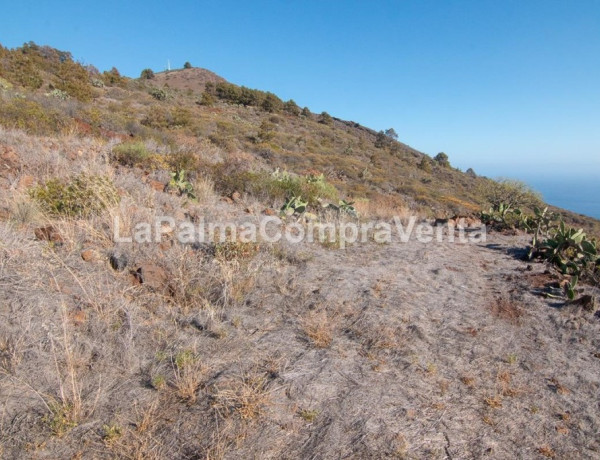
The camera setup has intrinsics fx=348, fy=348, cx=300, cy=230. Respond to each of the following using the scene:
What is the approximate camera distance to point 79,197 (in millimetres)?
4223

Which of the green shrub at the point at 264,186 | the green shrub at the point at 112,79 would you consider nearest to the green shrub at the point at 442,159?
the green shrub at the point at 112,79

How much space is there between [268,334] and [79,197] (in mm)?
3082

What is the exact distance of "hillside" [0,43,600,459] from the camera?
189 cm

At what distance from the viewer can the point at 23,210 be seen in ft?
13.1

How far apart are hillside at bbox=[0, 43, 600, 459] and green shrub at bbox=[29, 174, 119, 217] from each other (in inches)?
0.9

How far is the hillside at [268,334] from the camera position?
1.89 m

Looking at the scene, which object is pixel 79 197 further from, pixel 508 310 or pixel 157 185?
pixel 508 310

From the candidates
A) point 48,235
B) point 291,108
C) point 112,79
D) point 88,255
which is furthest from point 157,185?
point 291,108

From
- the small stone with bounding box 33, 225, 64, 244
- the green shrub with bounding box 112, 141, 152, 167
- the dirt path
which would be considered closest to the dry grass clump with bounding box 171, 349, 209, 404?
the dirt path

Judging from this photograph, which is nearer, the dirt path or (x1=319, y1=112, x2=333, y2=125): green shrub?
the dirt path

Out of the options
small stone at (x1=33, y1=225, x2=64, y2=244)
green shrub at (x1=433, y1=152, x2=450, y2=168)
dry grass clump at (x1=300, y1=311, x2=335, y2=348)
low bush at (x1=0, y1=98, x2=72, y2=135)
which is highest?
green shrub at (x1=433, y1=152, x2=450, y2=168)

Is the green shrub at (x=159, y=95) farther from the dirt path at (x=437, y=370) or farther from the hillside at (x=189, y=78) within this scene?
the dirt path at (x=437, y=370)

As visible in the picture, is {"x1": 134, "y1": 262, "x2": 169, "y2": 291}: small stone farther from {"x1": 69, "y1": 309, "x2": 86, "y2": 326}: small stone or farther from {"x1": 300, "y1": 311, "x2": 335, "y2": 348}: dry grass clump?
{"x1": 300, "y1": 311, "x2": 335, "y2": 348}: dry grass clump

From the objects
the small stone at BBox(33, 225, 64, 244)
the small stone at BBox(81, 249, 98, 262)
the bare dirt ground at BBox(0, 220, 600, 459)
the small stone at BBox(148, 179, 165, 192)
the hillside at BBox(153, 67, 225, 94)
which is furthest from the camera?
the hillside at BBox(153, 67, 225, 94)
